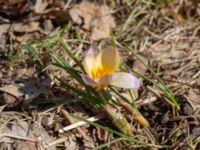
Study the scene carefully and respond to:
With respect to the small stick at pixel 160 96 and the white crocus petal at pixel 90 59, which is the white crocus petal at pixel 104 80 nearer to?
the white crocus petal at pixel 90 59

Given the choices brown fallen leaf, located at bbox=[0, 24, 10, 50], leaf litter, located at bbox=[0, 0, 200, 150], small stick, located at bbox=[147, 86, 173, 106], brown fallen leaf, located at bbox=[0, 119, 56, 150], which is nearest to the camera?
brown fallen leaf, located at bbox=[0, 119, 56, 150]

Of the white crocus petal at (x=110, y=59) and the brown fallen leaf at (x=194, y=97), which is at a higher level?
the white crocus petal at (x=110, y=59)

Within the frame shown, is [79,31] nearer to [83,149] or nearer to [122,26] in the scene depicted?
[122,26]

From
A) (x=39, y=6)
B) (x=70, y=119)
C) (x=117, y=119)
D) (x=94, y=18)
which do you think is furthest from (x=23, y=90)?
(x=94, y=18)

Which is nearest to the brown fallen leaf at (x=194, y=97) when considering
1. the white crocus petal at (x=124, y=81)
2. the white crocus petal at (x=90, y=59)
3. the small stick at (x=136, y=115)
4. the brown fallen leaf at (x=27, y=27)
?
the small stick at (x=136, y=115)

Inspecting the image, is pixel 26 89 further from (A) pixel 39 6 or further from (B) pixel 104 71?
(A) pixel 39 6

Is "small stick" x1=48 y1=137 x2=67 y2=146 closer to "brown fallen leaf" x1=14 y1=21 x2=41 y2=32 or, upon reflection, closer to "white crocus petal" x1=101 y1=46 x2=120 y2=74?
"white crocus petal" x1=101 y1=46 x2=120 y2=74

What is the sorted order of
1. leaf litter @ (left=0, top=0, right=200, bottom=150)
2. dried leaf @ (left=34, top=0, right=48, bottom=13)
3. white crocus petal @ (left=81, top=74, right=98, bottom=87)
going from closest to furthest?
white crocus petal @ (left=81, top=74, right=98, bottom=87) < leaf litter @ (left=0, top=0, right=200, bottom=150) < dried leaf @ (left=34, top=0, right=48, bottom=13)

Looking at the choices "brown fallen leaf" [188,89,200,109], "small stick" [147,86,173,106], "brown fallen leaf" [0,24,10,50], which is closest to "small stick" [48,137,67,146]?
"small stick" [147,86,173,106]
